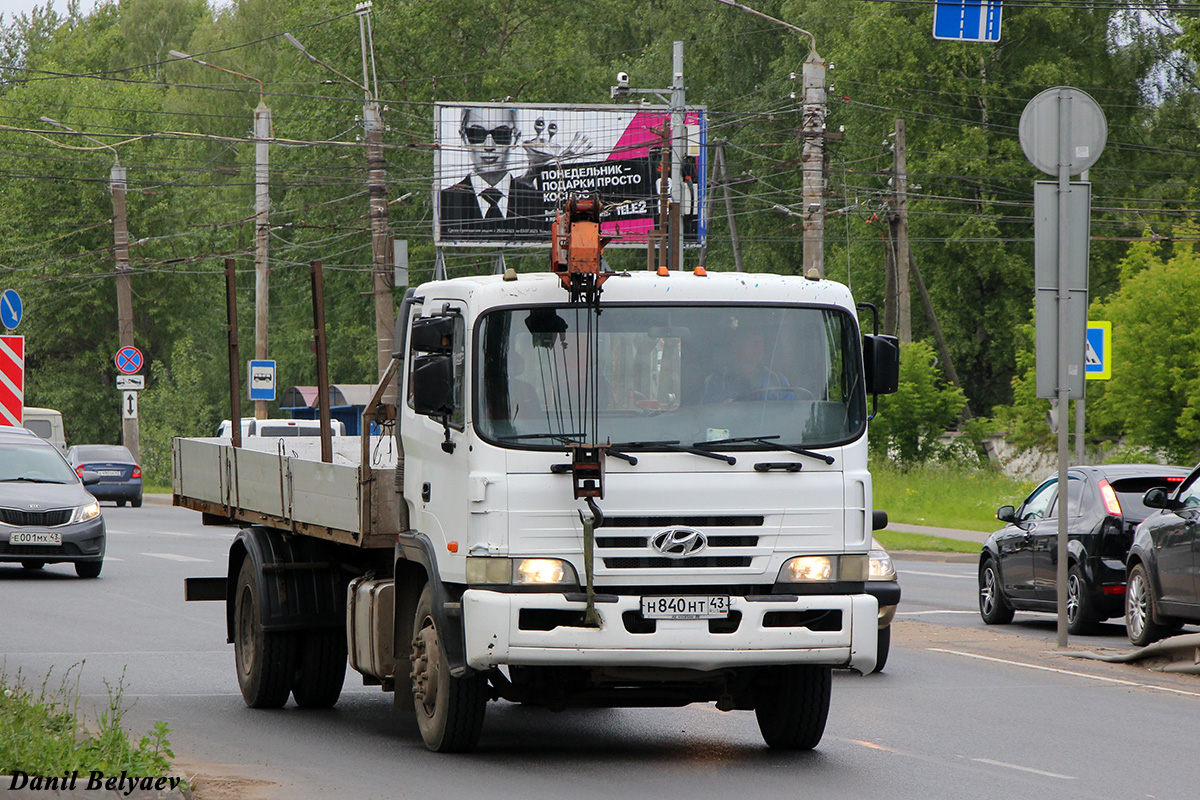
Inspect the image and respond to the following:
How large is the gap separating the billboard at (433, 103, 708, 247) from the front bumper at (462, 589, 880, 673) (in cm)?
3801

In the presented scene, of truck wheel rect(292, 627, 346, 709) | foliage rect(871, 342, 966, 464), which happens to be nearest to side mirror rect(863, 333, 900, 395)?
truck wheel rect(292, 627, 346, 709)

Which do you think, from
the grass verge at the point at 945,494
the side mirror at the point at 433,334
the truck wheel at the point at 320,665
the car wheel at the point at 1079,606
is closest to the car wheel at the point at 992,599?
the car wheel at the point at 1079,606

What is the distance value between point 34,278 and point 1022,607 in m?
58.4

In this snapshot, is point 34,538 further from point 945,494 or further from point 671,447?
point 945,494

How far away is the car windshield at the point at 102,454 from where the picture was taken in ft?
143

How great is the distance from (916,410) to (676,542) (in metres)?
33.1

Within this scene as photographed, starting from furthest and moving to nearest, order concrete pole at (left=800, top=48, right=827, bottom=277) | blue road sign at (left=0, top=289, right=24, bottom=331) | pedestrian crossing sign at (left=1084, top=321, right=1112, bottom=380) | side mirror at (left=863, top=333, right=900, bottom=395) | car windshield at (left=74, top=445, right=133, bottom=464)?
car windshield at (left=74, top=445, right=133, bottom=464), concrete pole at (left=800, top=48, right=827, bottom=277), pedestrian crossing sign at (left=1084, top=321, right=1112, bottom=380), blue road sign at (left=0, top=289, right=24, bottom=331), side mirror at (left=863, top=333, right=900, bottom=395)

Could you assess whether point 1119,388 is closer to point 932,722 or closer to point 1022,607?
point 1022,607

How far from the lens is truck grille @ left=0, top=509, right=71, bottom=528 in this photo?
21172mm

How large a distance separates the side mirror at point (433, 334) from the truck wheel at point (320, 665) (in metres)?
2.89

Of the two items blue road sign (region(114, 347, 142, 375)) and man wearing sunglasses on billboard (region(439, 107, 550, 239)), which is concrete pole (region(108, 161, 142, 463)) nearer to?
blue road sign (region(114, 347, 142, 375))

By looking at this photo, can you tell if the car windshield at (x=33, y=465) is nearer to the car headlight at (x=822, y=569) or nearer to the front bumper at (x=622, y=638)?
the front bumper at (x=622, y=638)

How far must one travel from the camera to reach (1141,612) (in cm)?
1505

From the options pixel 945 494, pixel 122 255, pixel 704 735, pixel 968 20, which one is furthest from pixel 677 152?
pixel 704 735
